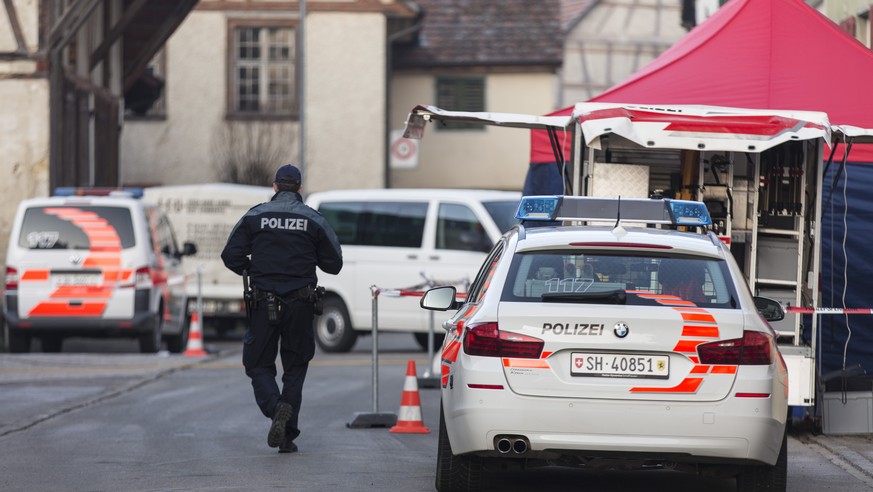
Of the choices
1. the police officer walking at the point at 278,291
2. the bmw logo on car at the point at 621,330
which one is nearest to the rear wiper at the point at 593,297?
the bmw logo on car at the point at 621,330

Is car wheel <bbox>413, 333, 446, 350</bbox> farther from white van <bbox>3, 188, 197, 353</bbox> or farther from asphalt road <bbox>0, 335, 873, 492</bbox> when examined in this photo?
asphalt road <bbox>0, 335, 873, 492</bbox>

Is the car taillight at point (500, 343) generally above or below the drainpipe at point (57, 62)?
below

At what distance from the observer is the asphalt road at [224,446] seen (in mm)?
9102

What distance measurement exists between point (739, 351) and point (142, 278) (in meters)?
12.8

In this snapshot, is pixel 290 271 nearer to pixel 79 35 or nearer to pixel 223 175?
pixel 79 35

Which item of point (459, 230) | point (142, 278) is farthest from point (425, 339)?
point (142, 278)

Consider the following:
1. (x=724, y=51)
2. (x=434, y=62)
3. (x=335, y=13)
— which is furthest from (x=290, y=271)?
(x=434, y=62)

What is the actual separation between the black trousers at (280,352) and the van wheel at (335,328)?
33.4 feet

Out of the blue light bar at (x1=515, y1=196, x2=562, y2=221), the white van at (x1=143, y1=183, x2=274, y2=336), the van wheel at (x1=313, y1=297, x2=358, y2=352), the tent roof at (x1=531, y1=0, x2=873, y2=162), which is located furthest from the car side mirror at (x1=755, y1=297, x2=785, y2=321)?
the white van at (x1=143, y1=183, x2=274, y2=336)

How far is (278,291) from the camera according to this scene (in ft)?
34.3

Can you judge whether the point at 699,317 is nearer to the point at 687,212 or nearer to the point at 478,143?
the point at 687,212

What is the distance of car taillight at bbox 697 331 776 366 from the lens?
7.68 m

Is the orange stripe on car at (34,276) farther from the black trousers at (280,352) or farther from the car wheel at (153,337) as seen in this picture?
the black trousers at (280,352)

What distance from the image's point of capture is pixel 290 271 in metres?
10.5
